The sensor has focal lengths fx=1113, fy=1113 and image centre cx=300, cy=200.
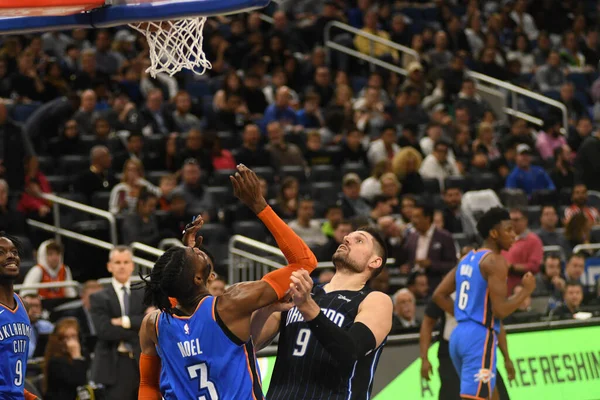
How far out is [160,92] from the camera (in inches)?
572

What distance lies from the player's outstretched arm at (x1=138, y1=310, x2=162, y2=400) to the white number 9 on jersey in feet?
12.6

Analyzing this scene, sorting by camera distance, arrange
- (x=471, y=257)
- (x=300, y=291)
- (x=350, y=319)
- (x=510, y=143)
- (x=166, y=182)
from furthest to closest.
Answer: (x=510, y=143) < (x=166, y=182) < (x=471, y=257) < (x=350, y=319) < (x=300, y=291)

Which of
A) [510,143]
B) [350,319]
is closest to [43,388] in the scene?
[350,319]

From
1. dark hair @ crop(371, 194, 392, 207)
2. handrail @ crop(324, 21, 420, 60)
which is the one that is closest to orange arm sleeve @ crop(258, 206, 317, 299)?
dark hair @ crop(371, 194, 392, 207)

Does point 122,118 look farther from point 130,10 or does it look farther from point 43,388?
point 130,10

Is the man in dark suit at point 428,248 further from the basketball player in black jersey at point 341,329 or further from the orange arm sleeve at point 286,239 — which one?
the orange arm sleeve at point 286,239

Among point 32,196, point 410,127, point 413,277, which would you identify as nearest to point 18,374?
point 413,277

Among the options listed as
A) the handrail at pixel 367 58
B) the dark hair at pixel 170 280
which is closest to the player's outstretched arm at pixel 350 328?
the dark hair at pixel 170 280

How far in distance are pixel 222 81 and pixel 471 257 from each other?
823 cm

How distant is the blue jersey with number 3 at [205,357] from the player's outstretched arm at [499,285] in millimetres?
3800

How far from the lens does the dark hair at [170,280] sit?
17.0ft

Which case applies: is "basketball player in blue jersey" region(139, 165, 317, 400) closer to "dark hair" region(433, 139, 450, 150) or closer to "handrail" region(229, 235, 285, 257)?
"handrail" region(229, 235, 285, 257)

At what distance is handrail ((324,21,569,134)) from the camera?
18.1 metres

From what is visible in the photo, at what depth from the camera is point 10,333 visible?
6.27m
